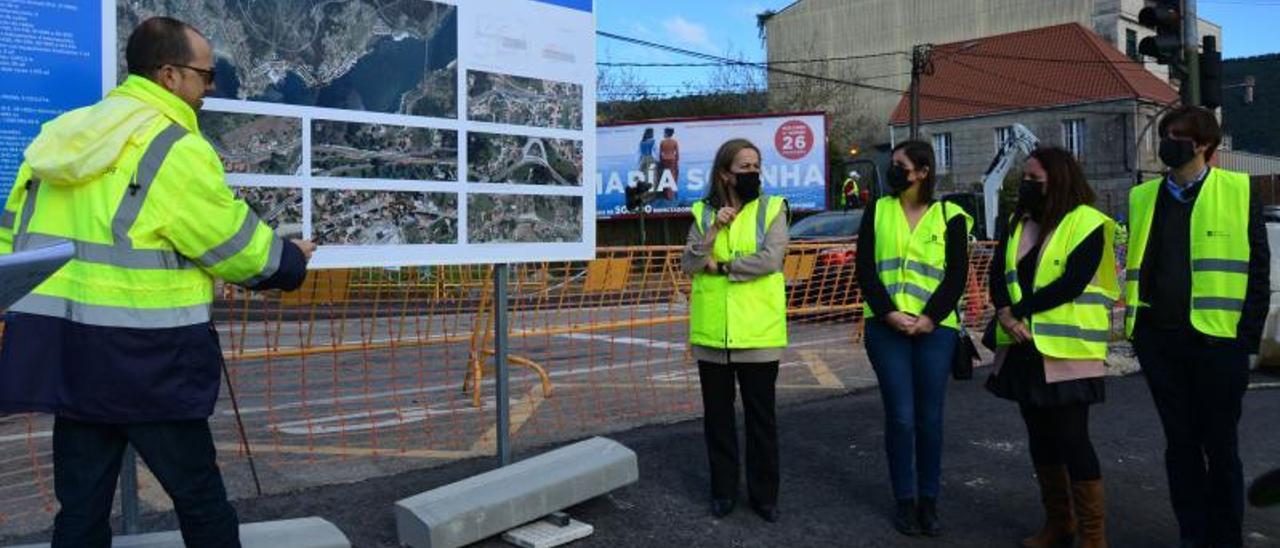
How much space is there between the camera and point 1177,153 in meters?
4.14

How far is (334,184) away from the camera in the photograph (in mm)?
4023

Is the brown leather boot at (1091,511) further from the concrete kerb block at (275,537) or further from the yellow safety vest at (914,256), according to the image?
the concrete kerb block at (275,537)

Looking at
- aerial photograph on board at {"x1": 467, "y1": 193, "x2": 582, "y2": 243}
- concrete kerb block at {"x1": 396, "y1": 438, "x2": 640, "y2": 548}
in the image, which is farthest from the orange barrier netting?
aerial photograph on board at {"x1": 467, "y1": 193, "x2": 582, "y2": 243}

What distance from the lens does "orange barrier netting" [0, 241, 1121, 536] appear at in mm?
5660

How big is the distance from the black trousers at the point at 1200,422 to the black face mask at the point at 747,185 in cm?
167

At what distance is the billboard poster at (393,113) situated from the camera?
3744 millimetres

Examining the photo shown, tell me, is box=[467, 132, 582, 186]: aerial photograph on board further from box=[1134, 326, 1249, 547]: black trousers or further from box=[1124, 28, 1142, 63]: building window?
box=[1124, 28, 1142, 63]: building window

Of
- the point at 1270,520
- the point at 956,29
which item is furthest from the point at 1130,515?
the point at 956,29

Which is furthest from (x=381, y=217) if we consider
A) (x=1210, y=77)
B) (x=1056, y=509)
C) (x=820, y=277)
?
(x=1210, y=77)

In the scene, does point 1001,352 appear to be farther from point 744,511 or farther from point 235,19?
point 235,19

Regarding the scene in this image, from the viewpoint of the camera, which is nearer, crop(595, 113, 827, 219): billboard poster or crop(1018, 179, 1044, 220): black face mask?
crop(1018, 179, 1044, 220): black face mask

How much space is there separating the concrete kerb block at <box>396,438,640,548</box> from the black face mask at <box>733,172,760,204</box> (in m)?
1.26

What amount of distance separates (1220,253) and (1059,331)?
2.13 feet

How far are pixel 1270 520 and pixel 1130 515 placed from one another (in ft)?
1.95
